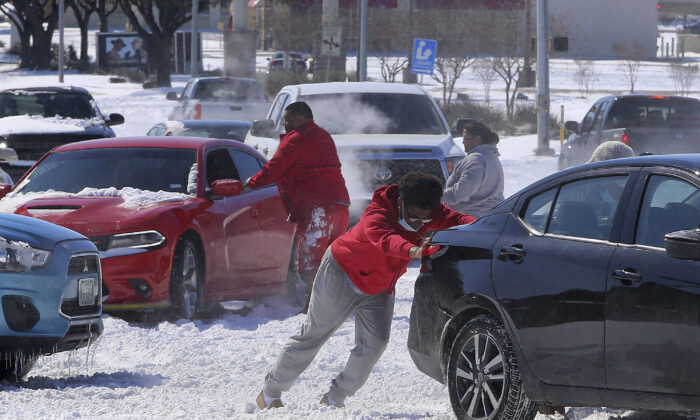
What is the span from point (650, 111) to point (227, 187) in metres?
10.7

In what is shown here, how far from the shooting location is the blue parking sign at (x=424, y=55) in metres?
35.5

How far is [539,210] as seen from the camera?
6266mm

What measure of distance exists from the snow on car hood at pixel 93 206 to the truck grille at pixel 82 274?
Answer: 72.0 inches

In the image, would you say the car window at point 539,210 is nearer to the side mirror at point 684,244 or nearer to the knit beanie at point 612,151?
the side mirror at point 684,244

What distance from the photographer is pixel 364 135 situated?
49.4 ft

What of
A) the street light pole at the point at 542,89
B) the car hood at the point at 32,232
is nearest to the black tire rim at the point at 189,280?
the car hood at the point at 32,232

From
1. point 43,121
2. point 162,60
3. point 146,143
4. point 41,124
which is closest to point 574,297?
point 146,143

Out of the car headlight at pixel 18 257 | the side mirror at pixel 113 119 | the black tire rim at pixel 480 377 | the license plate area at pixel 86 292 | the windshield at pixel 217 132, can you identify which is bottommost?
the black tire rim at pixel 480 377

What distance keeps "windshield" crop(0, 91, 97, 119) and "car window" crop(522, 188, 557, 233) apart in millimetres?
15340

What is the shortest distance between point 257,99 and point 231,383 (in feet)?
70.5

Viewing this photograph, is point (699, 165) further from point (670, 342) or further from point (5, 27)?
point (5, 27)

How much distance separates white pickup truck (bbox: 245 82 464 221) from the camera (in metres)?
14.2

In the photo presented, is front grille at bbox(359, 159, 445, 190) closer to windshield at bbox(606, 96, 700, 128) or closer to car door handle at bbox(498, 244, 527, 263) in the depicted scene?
windshield at bbox(606, 96, 700, 128)

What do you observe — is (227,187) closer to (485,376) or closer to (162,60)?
(485,376)
